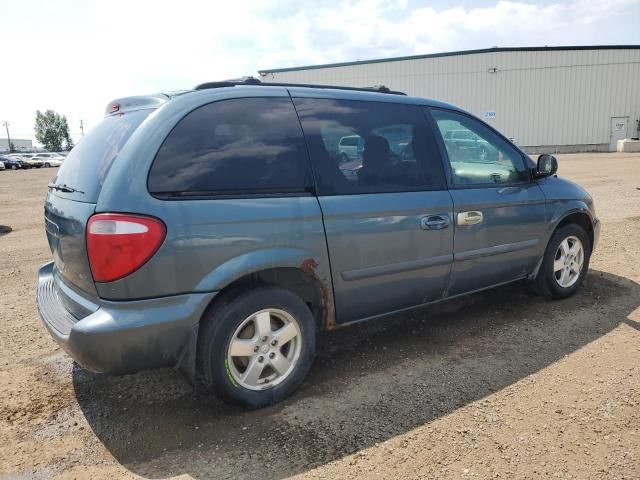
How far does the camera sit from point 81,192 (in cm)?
264

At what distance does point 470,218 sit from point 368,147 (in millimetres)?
984

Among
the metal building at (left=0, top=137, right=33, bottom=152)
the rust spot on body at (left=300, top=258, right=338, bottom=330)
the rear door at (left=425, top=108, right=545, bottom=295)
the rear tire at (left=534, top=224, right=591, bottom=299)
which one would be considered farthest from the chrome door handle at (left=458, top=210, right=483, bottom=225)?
the metal building at (left=0, top=137, right=33, bottom=152)

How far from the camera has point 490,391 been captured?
3.02 metres

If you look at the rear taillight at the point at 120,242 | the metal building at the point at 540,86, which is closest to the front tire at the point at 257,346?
the rear taillight at the point at 120,242

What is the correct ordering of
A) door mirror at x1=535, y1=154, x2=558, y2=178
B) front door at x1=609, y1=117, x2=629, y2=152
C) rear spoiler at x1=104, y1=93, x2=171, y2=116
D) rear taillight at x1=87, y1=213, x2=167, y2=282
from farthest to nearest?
front door at x1=609, y1=117, x2=629, y2=152 → door mirror at x1=535, y1=154, x2=558, y2=178 → rear spoiler at x1=104, y1=93, x2=171, y2=116 → rear taillight at x1=87, y1=213, x2=167, y2=282

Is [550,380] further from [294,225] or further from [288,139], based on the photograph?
[288,139]

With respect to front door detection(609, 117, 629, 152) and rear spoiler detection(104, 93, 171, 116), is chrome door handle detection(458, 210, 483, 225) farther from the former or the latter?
front door detection(609, 117, 629, 152)

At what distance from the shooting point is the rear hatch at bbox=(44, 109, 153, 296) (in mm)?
2500

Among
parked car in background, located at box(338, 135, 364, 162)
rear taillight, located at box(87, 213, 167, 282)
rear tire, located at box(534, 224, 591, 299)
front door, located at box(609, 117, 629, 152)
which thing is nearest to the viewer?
rear taillight, located at box(87, 213, 167, 282)

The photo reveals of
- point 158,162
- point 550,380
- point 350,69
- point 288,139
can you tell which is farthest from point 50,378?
point 350,69

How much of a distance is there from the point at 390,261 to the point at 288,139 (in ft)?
3.41

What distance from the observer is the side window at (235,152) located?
254 cm

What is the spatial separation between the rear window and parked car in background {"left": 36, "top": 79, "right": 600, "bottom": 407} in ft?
0.05

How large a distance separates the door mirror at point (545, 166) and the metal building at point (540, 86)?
3179cm
